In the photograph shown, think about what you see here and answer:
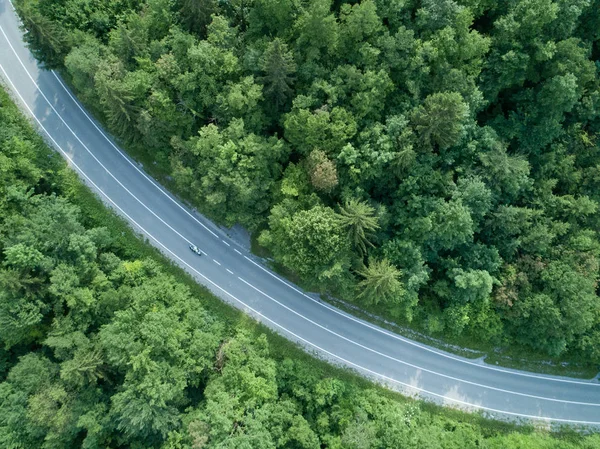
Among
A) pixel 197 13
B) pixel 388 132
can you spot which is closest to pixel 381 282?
pixel 388 132

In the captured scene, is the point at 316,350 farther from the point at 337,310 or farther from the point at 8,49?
the point at 8,49

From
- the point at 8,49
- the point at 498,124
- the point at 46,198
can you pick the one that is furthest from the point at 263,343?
the point at 8,49

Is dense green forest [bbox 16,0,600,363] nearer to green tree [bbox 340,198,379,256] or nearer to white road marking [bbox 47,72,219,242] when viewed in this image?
green tree [bbox 340,198,379,256]

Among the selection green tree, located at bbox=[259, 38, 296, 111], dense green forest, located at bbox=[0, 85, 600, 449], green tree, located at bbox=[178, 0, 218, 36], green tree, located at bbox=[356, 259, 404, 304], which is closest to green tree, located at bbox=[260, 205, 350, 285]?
green tree, located at bbox=[356, 259, 404, 304]

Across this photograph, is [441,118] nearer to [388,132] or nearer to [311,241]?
[388,132]

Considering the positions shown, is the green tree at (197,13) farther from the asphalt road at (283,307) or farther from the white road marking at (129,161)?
the asphalt road at (283,307)

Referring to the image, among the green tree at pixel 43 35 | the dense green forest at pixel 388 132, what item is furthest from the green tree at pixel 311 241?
the green tree at pixel 43 35
